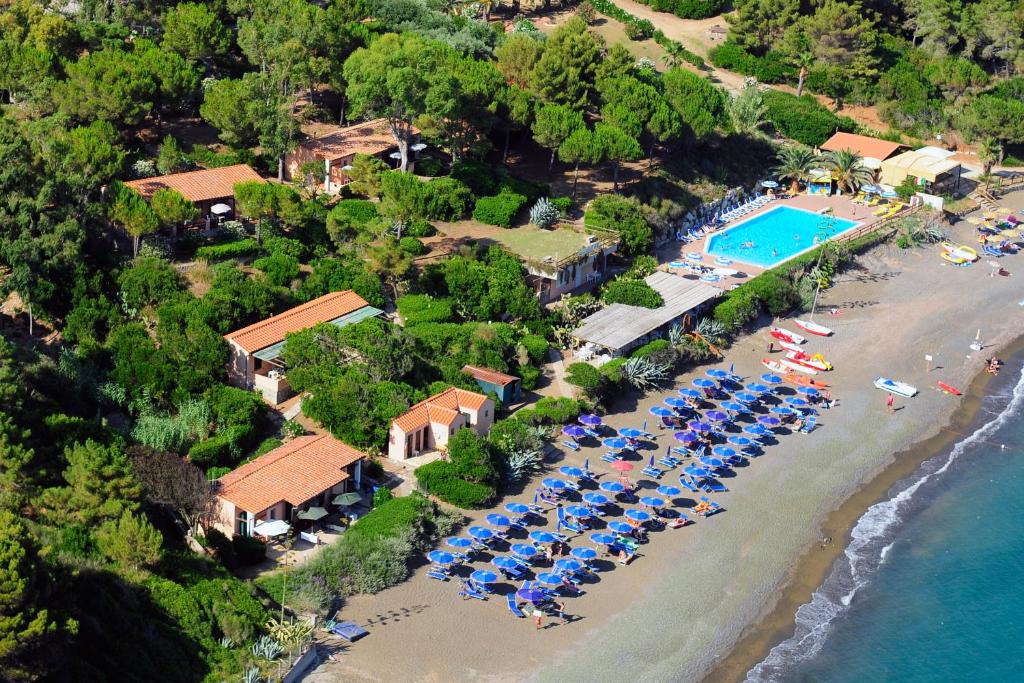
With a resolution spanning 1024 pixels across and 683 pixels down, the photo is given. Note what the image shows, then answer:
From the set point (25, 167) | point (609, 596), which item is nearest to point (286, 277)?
point (25, 167)

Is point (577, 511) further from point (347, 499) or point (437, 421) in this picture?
point (347, 499)

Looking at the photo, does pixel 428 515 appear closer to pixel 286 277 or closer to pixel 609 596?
pixel 609 596

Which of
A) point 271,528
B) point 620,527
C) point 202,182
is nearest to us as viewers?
point 271,528

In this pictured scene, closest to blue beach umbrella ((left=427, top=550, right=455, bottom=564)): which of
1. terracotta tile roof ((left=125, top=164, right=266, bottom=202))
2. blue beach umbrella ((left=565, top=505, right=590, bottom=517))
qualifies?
blue beach umbrella ((left=565, top=505, right=590, bottom=517))

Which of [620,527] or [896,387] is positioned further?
[896,387]

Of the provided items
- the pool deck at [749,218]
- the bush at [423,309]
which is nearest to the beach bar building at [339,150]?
the bush at [423,309]

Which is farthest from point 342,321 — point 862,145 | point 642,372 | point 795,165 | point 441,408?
→ point 862,145

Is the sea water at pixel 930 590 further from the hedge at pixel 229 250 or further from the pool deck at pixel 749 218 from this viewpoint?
the hedge at pixel 229 250
